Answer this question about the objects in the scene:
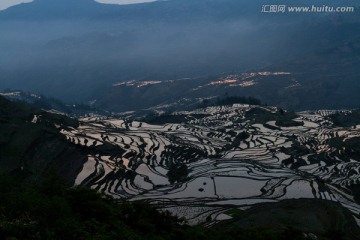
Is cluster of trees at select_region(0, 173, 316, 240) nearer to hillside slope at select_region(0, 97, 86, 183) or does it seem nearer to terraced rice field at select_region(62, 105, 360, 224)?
terraced rice field at select_region(62, 105, 360, 224)

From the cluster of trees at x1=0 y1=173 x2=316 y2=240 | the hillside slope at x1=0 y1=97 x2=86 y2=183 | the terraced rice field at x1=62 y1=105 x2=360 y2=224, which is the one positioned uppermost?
the cluster of trees at x1=0 y1=173 x2=316 y2=240

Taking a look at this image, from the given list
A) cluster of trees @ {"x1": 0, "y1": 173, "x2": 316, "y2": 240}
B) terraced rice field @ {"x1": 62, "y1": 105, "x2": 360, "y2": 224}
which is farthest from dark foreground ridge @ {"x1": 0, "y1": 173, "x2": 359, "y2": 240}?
terraced rice field @ {"x1": 62, "y1": 105, "x2": 360, "y2": 224}

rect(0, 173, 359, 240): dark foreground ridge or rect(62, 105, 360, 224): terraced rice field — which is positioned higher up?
rect(0, 173, 359, 240): dark foreground ridge

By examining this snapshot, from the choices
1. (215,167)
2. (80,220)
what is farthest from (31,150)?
(80,220)

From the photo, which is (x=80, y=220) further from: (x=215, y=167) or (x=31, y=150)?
(x=215, y=167)

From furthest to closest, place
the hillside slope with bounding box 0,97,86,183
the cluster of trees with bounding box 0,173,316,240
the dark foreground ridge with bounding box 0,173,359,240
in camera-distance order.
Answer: the hillside slope with bounding box 0,97,86,183
the dark foreground ridge with bounding box 0,173,359,240
the cluster of trees with bounding box 0,173,316,240

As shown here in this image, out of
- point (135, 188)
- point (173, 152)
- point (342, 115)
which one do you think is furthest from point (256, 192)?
point (342, 115)

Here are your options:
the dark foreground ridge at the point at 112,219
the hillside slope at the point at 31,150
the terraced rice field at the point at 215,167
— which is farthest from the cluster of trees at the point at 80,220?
the hillside slope at the point at 31,150

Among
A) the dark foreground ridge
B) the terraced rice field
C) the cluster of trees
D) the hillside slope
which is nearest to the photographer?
the cluster of trees

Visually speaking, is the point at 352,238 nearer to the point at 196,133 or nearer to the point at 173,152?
the point at 173,152
